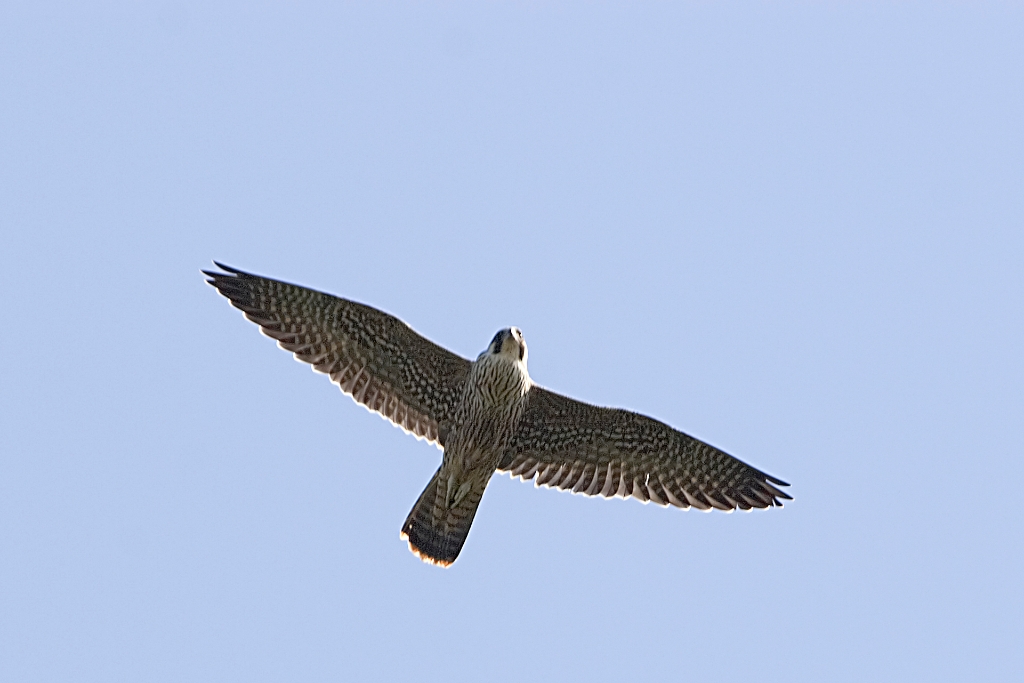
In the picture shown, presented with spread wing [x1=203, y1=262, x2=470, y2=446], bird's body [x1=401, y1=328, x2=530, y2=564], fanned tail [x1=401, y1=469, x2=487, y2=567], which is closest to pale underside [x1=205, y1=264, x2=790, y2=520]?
spread wing [x1=203, y1=262, x2=470, y2=446]

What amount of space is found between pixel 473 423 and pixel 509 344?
851mm

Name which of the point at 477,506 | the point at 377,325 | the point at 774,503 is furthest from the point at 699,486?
the point at 377,325

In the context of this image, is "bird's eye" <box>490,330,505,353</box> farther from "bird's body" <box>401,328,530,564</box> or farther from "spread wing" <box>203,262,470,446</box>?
"spread wing" <box>203,262,470,446</box>

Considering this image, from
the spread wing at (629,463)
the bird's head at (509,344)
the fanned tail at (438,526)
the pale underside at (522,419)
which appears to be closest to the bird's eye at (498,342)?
the bird's head at (509,344)

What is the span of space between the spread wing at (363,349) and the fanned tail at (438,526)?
22.6 inches

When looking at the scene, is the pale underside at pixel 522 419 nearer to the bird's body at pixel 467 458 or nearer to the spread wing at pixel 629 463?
the spread wing at pixel 629 463

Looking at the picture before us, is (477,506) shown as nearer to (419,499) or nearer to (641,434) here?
(419,499)

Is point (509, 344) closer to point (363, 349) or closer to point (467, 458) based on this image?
point (467, 458)

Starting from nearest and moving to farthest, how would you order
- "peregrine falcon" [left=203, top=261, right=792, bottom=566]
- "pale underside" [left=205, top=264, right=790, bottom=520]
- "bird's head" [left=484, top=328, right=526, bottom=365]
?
"bird's head" [left=484, top=328, right=526, bottom=365] → "peregrine falcon" [left=203, top=261, right=792, bottom=566] → "pale underside" [left=205, top=264, right=790, bottom=520]

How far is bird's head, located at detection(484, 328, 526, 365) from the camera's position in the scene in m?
14.4

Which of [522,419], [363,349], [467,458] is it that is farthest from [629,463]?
[363,349]

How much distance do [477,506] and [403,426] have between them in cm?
103

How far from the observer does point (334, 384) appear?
1496 cm

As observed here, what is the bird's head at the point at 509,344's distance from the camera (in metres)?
14.4
